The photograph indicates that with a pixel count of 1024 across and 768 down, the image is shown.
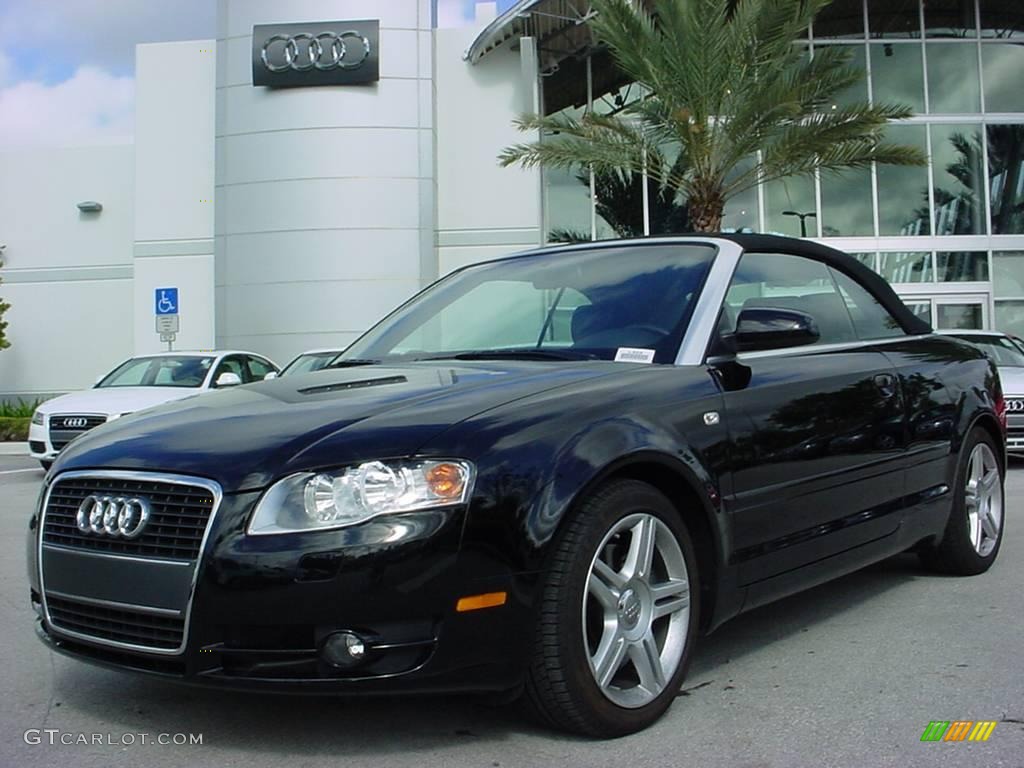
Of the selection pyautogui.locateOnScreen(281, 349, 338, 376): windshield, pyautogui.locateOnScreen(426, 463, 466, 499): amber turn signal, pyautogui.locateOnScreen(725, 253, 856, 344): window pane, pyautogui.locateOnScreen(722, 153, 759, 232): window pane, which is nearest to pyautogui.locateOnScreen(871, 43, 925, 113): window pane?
pyautogui.locateOnScreen(722, 153, 759, 232): window pane

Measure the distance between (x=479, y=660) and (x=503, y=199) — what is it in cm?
2156

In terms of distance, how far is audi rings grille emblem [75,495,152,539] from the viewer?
9.70ft

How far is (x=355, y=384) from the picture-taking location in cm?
363

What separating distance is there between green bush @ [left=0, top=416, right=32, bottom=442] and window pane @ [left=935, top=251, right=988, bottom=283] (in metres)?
18.3

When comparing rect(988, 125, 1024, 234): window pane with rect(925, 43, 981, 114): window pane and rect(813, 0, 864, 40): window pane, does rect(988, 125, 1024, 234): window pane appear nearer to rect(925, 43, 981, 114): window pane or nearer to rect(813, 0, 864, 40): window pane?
rect(925, 43, 981, 114): window pane

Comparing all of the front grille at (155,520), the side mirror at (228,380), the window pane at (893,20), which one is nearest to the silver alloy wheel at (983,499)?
the side mirror at (228,380)

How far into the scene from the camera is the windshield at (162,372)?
13.1m

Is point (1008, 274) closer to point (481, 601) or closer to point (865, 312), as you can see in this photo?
point (865, 312)

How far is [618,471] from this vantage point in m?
3.21

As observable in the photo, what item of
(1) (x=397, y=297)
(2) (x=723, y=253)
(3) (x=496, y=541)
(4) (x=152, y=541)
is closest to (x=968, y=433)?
(2) (x=723, y=253)

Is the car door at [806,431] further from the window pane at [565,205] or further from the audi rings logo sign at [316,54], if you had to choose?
the audi rings logo sign at [316,54]

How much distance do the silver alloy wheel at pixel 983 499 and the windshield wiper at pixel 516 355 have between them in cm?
250

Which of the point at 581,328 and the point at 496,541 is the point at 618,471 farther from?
the point at 581,328

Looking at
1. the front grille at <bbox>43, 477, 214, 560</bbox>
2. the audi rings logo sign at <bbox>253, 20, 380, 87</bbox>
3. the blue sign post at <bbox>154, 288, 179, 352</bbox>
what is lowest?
the front grille at <bbox>43, 477, 214, 560</bbox>
